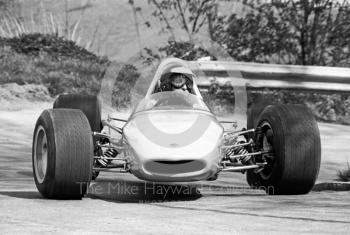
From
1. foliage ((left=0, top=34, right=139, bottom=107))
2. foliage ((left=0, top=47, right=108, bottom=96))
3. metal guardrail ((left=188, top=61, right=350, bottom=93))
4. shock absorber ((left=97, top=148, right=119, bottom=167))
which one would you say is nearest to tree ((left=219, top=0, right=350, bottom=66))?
foliage ((left=0, top=34, right=139, bottom=107))

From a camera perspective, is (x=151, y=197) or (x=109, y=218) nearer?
(x=109, y=218)

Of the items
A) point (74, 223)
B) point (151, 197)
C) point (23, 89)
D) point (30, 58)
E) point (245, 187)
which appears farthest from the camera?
point (30, 58)

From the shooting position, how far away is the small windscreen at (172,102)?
10727 mm

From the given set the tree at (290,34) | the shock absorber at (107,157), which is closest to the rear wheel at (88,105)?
the shock absorber at (107,157)

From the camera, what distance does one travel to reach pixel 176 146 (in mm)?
9430

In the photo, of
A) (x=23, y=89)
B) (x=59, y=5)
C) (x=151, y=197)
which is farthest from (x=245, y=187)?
(x=59, y=5)

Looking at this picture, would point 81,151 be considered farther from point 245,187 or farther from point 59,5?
point 59,5

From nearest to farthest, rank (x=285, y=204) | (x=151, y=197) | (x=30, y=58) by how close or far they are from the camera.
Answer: (x=285, y=204)
(x=151, y=197)
(x=30, y=58)

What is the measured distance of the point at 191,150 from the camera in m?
9.43

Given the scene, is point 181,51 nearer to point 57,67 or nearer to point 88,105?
point 57,67

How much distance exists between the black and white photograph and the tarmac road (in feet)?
0.05

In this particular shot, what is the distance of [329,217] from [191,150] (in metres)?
1.75

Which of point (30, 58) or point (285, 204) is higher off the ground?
point (30, 58)

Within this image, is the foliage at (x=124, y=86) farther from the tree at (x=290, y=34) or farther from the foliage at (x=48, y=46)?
the tree at (x=290, y=34)
